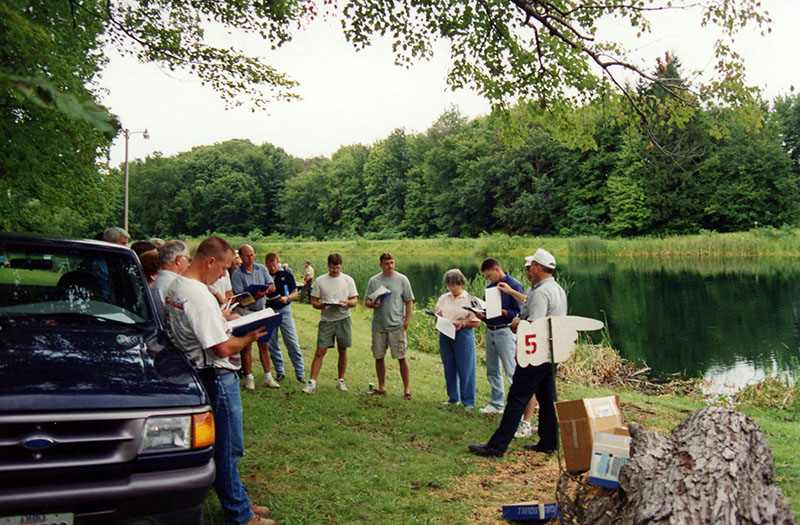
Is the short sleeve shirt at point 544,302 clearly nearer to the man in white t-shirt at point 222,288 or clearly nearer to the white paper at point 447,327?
the white paper at point 447,327

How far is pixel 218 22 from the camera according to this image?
1167cm

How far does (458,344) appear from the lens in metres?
8.00

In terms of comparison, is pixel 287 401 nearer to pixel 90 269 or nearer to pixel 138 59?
pixel 90 269

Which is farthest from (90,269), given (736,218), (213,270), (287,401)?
(736,218)

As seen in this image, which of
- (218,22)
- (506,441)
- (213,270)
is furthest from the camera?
(218,22)

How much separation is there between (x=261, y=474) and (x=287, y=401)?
2524 mm

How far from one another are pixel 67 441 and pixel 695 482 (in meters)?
3.21

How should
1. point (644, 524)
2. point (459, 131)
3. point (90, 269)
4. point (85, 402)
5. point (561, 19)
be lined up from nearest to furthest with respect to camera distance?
point (85, 402)
point (644, 524)
point (90, 269)
point (561, 19)
point (459, 131)

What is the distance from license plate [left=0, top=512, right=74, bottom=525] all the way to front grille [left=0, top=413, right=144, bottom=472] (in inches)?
8.0

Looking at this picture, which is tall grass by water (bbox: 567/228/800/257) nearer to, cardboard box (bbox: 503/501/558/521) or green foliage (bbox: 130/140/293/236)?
cardboard box (bbox: 503/501/558/521)

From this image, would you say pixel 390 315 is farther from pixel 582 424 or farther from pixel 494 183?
pixel 494 183

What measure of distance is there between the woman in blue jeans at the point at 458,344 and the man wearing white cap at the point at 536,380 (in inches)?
71.8

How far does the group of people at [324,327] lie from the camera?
12.3ft

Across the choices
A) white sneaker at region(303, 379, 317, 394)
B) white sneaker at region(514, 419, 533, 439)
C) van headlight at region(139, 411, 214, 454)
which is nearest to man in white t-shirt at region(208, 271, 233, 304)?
white sneaker at region(303, 379, 317, 394)
